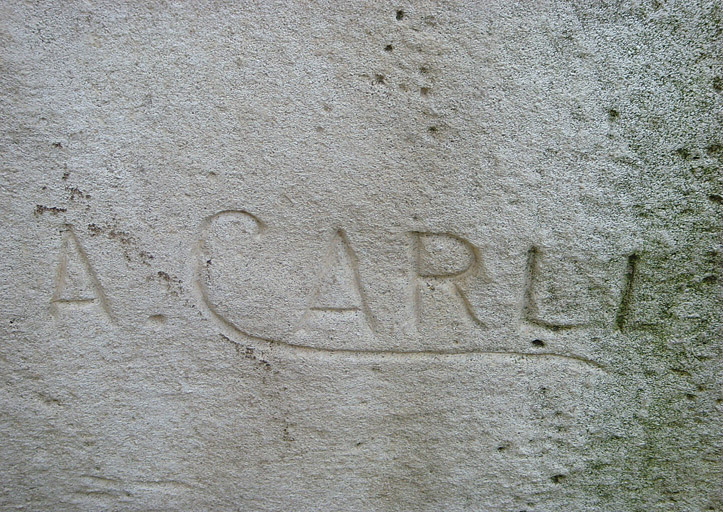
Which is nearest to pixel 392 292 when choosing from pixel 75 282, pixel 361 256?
pixel 361 256

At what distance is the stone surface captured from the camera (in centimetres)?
104

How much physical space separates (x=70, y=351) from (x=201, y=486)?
421 millimetres

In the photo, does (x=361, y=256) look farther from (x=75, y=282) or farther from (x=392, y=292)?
(x=75, y=282)

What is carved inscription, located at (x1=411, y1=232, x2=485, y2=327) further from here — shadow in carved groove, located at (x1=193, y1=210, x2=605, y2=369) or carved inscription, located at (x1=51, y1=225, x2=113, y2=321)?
carved inscription, located at (x1=51, y1=225, x2=113, y2=321)

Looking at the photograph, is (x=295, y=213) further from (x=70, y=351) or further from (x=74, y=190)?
(x=70, y=351)

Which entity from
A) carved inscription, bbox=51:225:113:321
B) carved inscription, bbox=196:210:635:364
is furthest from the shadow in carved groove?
carved inscription, bbox=51:225:113:321

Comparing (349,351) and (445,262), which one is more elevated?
(445,262)

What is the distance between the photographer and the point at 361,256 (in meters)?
1.16

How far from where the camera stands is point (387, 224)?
1.13m

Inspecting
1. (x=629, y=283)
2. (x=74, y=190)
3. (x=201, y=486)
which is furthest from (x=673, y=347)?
(x=74, y=190)

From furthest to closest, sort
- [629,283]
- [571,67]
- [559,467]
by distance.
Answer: [559,467] < [629,283] < [571,67]

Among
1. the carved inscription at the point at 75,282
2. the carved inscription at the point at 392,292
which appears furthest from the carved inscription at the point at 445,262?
the carved inscription at the point at 75,282

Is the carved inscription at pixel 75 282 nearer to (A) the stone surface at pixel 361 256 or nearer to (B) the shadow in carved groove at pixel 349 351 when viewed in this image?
(A) the stone surface at pixel 361 256

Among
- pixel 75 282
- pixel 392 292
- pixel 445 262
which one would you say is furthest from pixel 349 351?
pixel 75 282
